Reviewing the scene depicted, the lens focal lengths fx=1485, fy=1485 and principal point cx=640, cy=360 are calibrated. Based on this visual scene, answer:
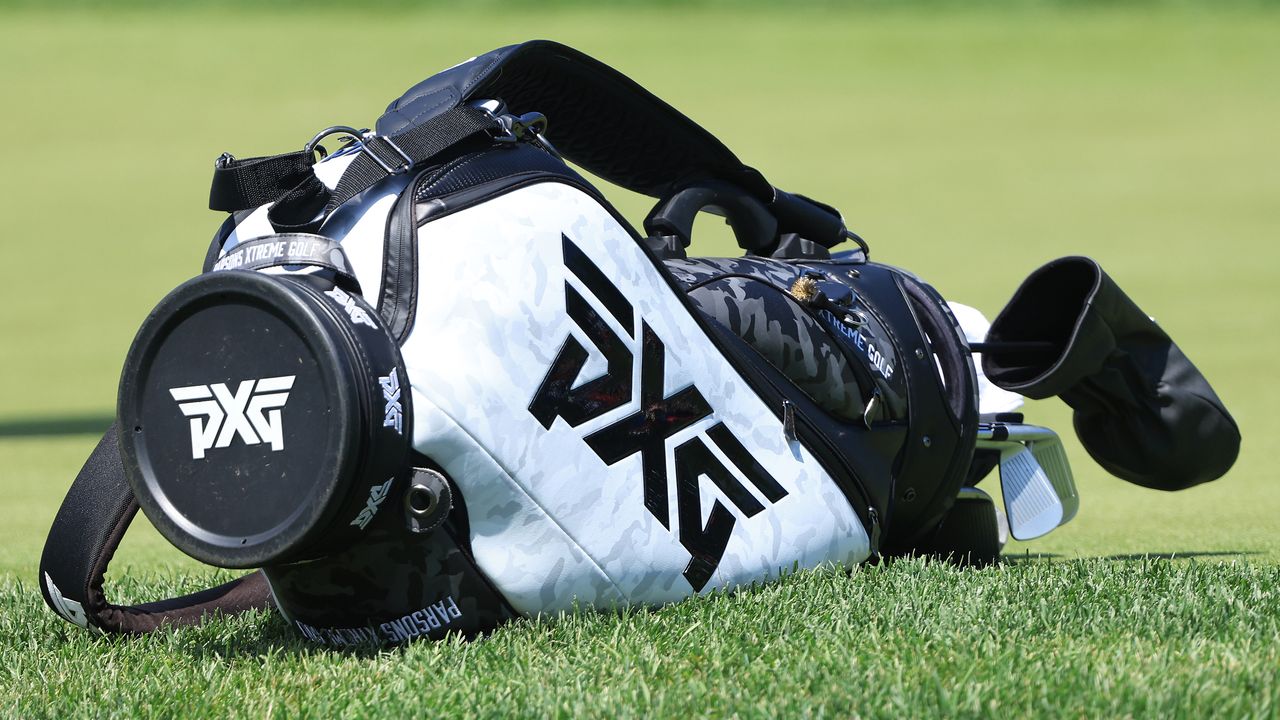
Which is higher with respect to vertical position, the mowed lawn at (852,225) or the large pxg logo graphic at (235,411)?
the large pxg logo graphic at (235,411)

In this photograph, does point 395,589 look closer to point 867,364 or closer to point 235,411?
point 235,411

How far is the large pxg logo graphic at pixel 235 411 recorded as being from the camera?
201cm

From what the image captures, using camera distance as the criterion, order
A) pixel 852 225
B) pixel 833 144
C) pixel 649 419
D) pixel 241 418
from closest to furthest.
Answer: pixel 241 418
pixel 649 419
pixel 852 225
pixel 833 144

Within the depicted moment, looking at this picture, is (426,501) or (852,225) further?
(852,225)

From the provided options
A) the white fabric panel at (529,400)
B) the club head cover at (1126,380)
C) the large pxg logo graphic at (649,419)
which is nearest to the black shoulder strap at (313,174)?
the white fabric panel at (529,400)

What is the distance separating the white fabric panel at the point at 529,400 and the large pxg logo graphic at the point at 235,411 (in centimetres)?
19

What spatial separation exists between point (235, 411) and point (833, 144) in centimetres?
1708

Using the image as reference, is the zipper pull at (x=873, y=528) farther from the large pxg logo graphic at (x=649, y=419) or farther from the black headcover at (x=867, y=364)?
the large pxg logo graphic at (x=649, y=419)

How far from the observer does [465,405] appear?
82.3 inches

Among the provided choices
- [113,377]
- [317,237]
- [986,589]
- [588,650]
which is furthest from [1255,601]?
[113,377]

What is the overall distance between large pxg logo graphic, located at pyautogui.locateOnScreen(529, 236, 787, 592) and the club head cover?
0.86 m

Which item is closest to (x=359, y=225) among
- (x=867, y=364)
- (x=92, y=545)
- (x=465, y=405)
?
(x=465, y=405)

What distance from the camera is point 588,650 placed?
2.13 metres

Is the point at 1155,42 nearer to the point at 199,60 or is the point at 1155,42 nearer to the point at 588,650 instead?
the point at 199,60
